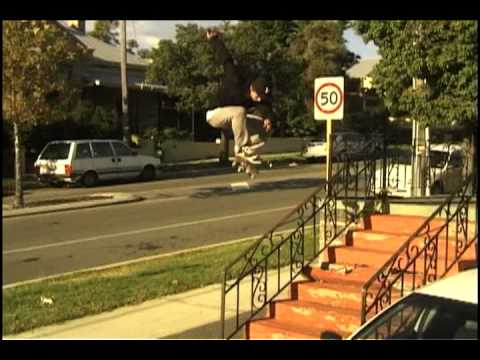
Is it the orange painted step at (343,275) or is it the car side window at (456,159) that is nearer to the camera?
the orange painted step at (343,275)

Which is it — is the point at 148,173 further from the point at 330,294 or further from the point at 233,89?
the point at 233,89

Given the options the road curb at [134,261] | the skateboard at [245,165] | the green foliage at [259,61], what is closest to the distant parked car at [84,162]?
the green foliage at [259,61]

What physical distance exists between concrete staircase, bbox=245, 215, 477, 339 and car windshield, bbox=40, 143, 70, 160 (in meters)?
17.4

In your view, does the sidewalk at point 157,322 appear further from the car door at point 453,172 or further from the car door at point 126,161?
the car door at point 126,161

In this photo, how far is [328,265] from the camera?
28.9 feet

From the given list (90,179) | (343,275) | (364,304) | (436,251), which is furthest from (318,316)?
(90,179)

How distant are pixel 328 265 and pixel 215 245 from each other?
487 cm

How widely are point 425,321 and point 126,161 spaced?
23.1 meters

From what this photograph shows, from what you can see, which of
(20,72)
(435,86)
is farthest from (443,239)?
(20,72)

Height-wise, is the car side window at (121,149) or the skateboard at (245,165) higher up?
the skateboard at (245,165)

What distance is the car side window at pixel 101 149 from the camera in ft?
84.1

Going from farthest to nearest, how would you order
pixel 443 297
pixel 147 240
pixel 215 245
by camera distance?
pixel 147 240 → pixel 215 245 → pixel 443 297

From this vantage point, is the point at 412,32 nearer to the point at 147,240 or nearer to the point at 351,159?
the point at 351,159

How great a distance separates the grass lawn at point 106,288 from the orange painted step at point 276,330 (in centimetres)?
199
